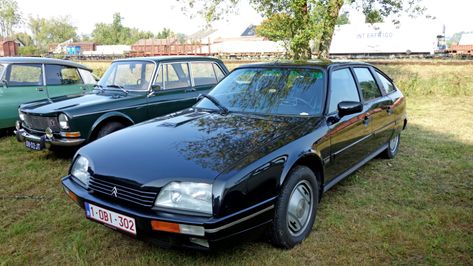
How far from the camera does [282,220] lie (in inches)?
110

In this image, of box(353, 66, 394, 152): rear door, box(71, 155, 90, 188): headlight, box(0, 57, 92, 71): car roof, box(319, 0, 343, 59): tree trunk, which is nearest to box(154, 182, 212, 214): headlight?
box(71, 155, 90, 188): headlight

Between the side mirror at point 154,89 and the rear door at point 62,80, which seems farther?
the rear door at point 62,80

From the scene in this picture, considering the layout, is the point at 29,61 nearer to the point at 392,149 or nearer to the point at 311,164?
the point at 311,164

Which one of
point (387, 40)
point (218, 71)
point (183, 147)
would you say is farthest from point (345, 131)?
point (387, 40)

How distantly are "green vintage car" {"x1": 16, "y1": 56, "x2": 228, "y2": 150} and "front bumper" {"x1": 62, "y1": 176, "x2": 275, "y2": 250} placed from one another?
2.83 m

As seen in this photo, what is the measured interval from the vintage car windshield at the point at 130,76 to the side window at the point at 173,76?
0.54 feet

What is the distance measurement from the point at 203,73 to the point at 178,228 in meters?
4.68

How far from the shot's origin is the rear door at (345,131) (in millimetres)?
3572

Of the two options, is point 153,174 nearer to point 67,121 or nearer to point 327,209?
point 327,209

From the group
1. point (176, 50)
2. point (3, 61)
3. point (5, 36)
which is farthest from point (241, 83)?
point (5, 36)

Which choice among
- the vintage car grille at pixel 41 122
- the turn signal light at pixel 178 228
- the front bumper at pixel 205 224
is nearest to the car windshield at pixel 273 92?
the front bumper at pixel 205 224

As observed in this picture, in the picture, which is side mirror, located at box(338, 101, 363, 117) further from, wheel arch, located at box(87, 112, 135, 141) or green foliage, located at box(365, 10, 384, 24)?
green foliage, located at box(365, 10, 384, 24)

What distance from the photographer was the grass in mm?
2920

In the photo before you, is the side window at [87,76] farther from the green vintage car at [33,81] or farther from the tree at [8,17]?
the tree at [8,17]
